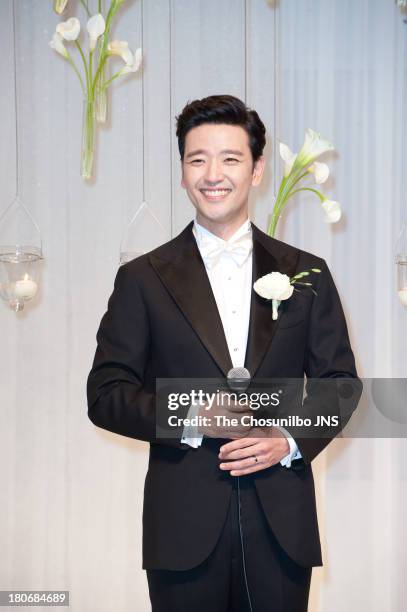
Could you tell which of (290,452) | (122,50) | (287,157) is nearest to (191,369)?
(290,452)

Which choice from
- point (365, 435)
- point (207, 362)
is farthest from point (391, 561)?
point (207, 362)

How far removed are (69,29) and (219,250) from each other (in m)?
1.43

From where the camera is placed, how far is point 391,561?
10.6ft

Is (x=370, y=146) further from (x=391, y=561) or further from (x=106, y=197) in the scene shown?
(x=391, y=561)

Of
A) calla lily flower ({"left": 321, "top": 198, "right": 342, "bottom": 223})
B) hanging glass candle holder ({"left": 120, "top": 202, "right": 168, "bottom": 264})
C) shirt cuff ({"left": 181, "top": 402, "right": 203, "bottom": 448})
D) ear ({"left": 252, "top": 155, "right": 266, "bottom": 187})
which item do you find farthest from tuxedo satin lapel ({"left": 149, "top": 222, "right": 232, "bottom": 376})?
hanging glass candle holder ({"left": 120, "top": 202, "right": 168, "bottom": 264})

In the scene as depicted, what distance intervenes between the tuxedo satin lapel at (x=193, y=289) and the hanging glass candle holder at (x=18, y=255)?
112 centimetres

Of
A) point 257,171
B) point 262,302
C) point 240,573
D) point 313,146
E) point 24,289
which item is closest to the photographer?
point 240,573

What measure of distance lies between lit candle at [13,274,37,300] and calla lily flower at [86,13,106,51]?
91 cm

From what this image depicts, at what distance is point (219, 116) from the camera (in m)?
2.00

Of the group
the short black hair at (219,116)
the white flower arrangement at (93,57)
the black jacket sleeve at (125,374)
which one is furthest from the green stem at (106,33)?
the black jacket sleeve at (125,374)

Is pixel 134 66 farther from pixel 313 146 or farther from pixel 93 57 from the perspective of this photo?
pixel 313 146

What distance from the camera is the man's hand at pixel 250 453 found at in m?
1.72

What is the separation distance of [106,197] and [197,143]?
4.18 feet

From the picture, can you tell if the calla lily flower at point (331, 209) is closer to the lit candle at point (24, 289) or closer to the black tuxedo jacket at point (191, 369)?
the black tuxedo jacket at point (191, 369)
